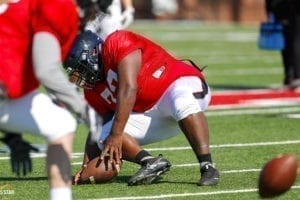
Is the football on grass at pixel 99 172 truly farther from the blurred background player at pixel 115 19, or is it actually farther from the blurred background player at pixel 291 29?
the blurred background player at pixel 291 29

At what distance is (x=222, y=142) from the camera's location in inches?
341

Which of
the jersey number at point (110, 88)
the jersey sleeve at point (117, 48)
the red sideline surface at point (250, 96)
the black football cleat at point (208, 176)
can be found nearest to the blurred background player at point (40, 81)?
the jersey sleeve at point (117, 48)

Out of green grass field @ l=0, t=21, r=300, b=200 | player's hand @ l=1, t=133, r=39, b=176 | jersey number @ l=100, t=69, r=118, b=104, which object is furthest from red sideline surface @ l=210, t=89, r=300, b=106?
player's hand @ l=1, t=133, r=39, b=176

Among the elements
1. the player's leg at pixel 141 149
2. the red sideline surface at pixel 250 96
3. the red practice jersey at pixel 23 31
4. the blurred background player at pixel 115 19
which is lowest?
the red sideline surface at pixel 250 96

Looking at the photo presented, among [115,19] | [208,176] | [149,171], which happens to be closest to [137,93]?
[149,171]

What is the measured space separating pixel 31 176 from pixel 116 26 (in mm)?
3818

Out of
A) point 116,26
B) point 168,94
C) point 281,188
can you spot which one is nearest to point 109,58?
point 168,94

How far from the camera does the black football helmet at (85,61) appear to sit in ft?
21.8

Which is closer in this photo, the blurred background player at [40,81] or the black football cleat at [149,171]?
the blurred background player at [40,81]

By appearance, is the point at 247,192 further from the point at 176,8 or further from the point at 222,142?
the point at 176,8

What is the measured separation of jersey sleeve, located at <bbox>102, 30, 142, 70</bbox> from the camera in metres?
6.57

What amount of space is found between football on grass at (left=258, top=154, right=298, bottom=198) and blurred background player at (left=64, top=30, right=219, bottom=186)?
3.40ft

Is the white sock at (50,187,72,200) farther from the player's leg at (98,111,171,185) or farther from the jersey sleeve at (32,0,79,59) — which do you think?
the player's leg at (98,111,171,185)

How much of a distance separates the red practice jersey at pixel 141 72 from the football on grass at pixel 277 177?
1398 mm
